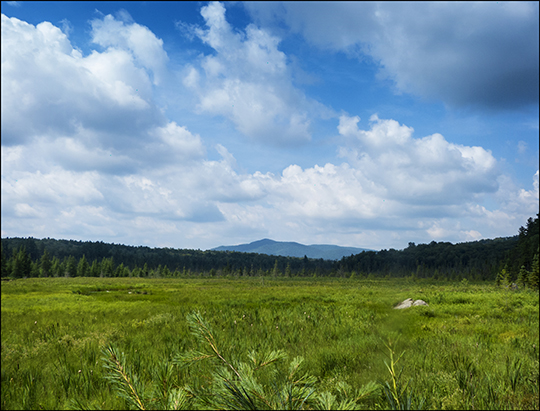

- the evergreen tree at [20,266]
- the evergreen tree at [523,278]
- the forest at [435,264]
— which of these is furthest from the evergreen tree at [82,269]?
the evergreen tree at [523,278]

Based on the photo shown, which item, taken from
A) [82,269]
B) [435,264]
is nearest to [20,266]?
[82,269]

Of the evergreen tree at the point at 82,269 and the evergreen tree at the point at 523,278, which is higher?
the evergreen tree at the point at 523,278

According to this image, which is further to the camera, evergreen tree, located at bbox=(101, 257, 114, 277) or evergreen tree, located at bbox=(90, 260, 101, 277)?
evergreen tree, located at bbox=(101, 257, 114, 277)

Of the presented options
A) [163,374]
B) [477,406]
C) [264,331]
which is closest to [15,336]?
[264,331]

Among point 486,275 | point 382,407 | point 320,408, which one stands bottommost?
point 486,275

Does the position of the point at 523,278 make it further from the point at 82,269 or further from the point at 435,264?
the point at 82,269

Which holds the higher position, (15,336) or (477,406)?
(477,406)

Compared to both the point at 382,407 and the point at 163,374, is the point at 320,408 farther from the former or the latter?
the point at 163,374

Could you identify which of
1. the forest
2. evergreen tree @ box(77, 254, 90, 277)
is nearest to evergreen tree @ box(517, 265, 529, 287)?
the forest

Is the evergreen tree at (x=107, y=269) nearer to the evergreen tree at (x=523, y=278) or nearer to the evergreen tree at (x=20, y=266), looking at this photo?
the evergreen tree at (x=20, y=266)

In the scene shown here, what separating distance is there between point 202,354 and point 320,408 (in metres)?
0.59

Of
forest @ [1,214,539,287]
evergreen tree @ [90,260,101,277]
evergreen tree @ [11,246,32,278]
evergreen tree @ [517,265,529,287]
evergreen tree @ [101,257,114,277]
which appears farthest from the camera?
evergreen tree @ [101,257,114,277]

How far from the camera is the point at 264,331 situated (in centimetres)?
891

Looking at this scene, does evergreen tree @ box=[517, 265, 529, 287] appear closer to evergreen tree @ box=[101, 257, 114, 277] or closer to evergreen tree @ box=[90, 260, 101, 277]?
evergreen tree @ box=[101, 257, 114, 277]
